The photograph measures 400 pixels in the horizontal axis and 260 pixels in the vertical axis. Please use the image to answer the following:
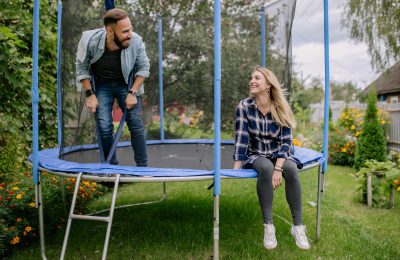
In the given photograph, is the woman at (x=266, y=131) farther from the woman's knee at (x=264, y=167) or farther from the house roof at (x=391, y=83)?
the house roof at (x=391, y=83)

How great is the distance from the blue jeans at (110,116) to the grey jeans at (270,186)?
0.72 meters

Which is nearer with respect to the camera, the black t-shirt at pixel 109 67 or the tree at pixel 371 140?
the black t-shirt at pixel 109 67

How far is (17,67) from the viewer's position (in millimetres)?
2906

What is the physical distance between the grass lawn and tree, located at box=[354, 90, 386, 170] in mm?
1127

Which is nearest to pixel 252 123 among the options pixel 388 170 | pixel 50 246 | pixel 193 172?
pixel 193 172

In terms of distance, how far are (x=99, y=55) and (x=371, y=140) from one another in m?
3.61

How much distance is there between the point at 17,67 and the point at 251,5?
93.9 inches

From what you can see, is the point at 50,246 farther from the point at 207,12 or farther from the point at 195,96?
the point at 207,12

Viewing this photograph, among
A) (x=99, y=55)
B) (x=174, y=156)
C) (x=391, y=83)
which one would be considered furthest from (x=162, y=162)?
(x=391, y=83)

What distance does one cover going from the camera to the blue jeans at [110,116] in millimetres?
2322

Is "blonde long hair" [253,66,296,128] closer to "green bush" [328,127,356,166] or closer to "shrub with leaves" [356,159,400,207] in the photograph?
"shrub with leaves" [356,159,400,207]

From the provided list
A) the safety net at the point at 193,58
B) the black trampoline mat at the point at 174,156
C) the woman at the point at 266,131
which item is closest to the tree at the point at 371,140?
the safety net at the point at 193,58

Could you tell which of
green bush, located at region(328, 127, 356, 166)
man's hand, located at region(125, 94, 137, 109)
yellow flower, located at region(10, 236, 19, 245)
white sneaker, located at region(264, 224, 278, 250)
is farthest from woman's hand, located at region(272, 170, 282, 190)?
green bush, located at region(328, 127, 356, 166)

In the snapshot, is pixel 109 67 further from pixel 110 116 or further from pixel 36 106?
pixel 36 106
